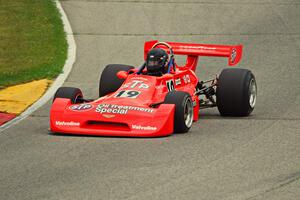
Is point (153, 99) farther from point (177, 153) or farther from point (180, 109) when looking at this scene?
point (177, 153)

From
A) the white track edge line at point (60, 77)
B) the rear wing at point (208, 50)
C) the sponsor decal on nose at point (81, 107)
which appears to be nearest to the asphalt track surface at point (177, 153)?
the white track edge line at point (60, 77)

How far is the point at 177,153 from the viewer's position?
11.6 metres

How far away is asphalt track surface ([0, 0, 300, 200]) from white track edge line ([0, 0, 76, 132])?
14 cm

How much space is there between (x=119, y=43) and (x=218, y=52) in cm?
630

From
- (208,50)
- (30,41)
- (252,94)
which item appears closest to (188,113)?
(252,94)

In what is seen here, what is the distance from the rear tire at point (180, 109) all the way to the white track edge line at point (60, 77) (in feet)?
8.57

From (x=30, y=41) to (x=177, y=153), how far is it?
33.3 ft

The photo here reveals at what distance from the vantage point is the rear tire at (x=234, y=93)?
14.5 metres

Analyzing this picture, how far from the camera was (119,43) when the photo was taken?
70.2 feet

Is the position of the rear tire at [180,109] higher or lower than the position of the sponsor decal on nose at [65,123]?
higher

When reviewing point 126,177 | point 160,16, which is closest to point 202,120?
point 126,177

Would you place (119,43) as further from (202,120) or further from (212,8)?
(202,120)

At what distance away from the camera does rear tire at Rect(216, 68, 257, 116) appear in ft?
47.7

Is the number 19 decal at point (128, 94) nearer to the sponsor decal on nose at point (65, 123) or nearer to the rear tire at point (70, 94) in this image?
the rear tire at point (70, 94)
